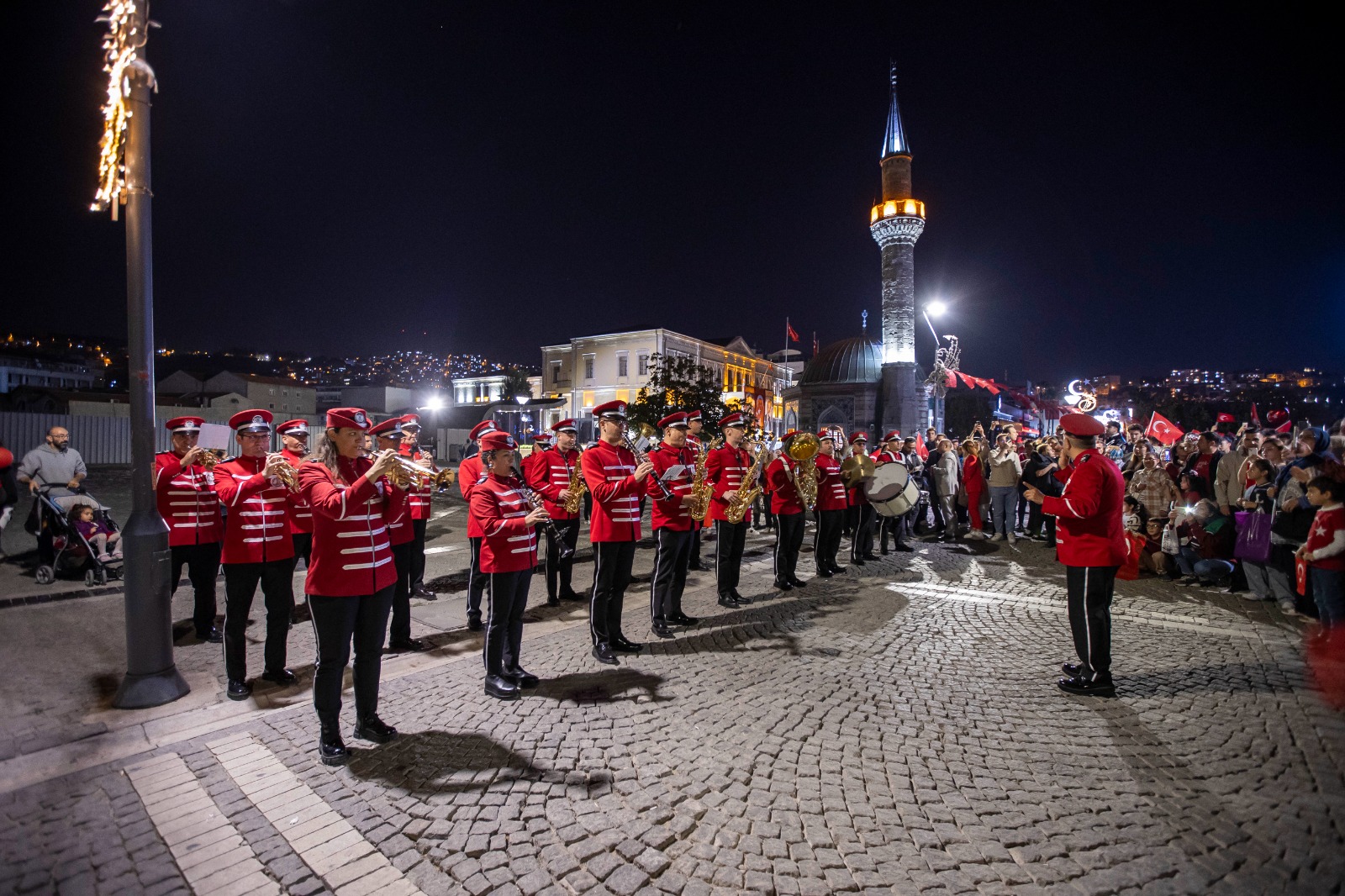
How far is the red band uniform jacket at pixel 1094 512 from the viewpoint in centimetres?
540

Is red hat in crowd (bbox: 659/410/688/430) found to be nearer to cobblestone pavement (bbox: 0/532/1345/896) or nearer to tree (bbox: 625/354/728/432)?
cobblestone pavement (bbox: 0/532/1345/896)

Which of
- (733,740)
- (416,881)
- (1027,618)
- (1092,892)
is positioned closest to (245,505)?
(416,881)

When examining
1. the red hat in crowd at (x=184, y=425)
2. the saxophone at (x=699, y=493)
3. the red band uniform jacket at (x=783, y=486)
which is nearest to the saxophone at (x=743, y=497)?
the red band uniform jacket at (x=783, y=486)

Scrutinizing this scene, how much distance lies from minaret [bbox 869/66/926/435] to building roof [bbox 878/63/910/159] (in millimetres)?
63

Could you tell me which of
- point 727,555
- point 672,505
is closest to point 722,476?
point 727,555

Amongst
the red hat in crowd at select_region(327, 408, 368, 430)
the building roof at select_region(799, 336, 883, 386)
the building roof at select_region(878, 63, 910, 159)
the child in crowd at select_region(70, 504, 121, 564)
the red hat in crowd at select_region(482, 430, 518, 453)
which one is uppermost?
the building roof at select_region(878, 63, 910, 159)

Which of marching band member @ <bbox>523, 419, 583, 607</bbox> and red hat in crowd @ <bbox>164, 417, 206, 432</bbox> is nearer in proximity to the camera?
red hat in crowd @ <bbox>164, 417, 206, 432</bbox>

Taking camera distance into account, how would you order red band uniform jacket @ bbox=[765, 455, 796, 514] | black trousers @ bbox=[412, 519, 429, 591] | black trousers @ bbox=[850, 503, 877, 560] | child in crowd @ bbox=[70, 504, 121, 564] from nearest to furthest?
1. black trousers @ bbox=[412, 519, 429, 591]
2. child in crowd @ bbox=[70, 504, 121, 564]
3. red band uniform jacket @ bbox=[765, 455, 796, 514]
4. black trousers @ bbox=[850, 503, 877, 560]

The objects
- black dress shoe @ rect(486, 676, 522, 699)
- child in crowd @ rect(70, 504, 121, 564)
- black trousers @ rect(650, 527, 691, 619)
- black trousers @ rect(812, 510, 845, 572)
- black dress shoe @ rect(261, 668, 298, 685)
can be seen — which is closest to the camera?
black dress shoe @ rect(486, 676, 522, 699)

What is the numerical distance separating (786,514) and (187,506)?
23.6 feet

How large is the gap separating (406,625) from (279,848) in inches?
128

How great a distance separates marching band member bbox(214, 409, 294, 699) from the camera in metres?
5.35

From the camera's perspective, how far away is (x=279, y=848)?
339cm

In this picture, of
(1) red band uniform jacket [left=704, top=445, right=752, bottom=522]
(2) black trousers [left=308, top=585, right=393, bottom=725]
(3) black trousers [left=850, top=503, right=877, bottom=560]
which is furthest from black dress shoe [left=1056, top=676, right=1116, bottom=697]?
(3) black trousers [left=850, top=503, right=877, bottom=560]
